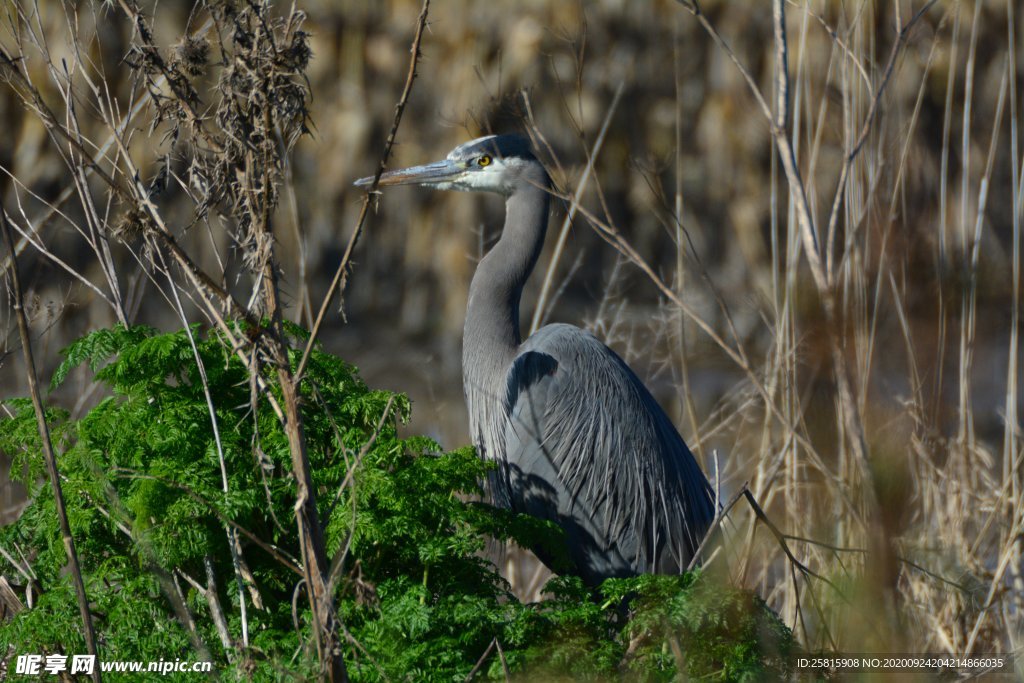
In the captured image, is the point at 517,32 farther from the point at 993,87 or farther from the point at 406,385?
the point at 993,87

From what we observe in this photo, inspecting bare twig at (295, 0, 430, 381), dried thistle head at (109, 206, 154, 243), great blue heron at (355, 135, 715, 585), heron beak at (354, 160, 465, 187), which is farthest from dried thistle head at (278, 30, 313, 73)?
heron beak at (354, 160, 465, 187)

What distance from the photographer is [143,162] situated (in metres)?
4.99

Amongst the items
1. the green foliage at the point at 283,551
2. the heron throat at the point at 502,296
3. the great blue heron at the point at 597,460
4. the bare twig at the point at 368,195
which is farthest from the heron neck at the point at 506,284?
the bare twig at the point at 368,195

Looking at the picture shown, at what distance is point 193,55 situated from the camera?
1576 millimetres

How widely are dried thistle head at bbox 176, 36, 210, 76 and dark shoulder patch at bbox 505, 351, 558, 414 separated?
1320mm

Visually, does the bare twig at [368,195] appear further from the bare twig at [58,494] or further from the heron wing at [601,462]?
the heron wing at [601,462]

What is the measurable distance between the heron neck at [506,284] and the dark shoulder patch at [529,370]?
17 cm

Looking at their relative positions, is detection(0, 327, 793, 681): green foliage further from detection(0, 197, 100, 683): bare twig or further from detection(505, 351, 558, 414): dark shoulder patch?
detection(505, 351, 558, 414): dark shoulder patch

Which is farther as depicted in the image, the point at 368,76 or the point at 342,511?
the point at 368,76

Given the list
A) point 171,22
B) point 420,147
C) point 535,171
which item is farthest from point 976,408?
point 171,22

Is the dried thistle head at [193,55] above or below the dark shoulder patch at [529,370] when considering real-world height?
above

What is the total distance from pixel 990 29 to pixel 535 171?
104 inches

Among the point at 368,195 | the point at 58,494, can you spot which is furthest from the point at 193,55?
the point at 58,494

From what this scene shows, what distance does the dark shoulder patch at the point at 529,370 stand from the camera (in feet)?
9.14
